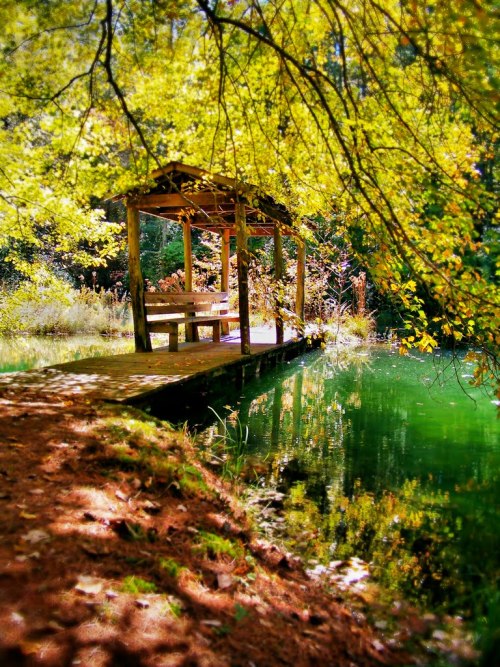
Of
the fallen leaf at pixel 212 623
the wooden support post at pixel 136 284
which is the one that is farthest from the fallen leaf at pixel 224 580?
the wooden support post at pixel 136 284

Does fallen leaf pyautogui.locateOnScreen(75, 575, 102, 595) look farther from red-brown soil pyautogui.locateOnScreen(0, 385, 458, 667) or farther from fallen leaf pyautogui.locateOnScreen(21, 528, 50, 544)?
fallen leaf pyautogui.locateOnScreen(21, 528, 50, 544)

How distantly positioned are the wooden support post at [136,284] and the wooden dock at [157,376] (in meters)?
0.31

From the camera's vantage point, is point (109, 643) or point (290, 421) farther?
point (290, 421)

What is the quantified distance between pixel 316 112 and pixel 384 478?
504 centimetres

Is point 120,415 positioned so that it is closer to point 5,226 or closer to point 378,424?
point 378,424

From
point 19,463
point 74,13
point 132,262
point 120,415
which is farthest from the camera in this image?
point 132,262

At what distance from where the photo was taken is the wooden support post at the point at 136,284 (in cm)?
895

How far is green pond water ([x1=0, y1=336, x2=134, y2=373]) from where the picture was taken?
1166 cm

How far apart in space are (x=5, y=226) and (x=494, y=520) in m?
9.03

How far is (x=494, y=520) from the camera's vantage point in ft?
13.8

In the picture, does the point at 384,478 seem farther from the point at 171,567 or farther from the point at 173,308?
the point at 173,308

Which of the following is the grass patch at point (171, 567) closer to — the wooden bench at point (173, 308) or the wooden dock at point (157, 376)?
the wooden dock at point (157, 376)

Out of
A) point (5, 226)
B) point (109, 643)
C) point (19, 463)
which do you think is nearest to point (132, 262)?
point (5, 226)

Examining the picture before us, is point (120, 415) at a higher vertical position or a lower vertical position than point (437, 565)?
higher
